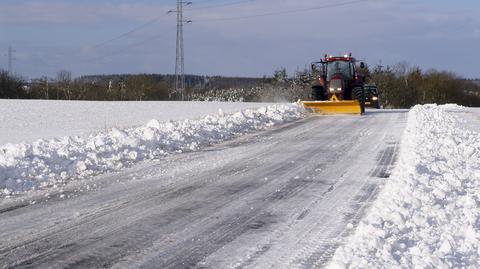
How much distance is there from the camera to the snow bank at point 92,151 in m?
8.79

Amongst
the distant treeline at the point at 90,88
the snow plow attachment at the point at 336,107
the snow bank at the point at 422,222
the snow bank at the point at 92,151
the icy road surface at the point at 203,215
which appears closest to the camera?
the snow bank at the point at 422,222

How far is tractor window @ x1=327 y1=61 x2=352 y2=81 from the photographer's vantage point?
2673 cm

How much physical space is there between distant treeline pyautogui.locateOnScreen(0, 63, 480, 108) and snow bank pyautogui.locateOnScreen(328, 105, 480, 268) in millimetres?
49487

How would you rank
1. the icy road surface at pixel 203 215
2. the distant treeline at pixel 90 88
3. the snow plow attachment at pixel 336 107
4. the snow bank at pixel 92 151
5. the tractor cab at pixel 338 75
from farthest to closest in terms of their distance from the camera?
the distant treeline at pixel 90 88 < the tractor cab at pixel 338 75 < the snow plow attachment at pixel 336 107 < the snow bank at pixel 92 151 < the icy road surface at pixel 203 215

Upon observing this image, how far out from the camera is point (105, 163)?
33.7ft

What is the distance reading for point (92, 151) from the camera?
1088 centimetres

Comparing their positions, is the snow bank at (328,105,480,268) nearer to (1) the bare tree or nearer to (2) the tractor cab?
(2) the tractor cab

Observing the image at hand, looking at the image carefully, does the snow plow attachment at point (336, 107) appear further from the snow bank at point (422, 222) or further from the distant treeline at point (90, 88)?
the distant treeline at point (90, 88)

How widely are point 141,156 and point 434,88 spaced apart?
232 feet

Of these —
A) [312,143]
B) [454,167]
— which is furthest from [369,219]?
[312,143]

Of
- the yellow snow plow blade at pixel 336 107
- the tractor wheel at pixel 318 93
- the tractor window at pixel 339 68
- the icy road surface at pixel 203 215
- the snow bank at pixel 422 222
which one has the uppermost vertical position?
the tractor window at pixel 339 68

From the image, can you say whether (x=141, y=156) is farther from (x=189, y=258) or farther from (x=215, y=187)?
(x=189, y=258)

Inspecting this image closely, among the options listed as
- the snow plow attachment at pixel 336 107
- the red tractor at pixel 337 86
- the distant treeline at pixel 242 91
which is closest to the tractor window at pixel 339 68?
the red tractor at pixel 337 86

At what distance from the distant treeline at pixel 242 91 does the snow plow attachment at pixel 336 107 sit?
106ft
